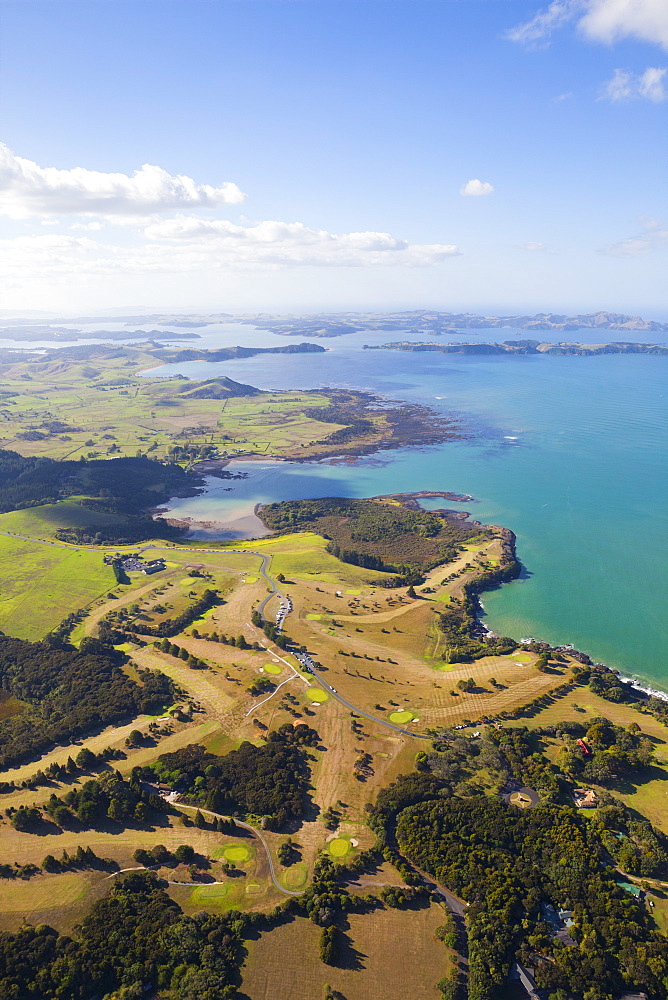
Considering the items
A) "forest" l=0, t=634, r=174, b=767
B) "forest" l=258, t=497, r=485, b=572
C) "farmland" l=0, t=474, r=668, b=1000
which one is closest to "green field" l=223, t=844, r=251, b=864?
"farmland" l=0, t=474, r=668, b=1000

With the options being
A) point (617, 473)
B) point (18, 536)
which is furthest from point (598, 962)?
point (617, 473)

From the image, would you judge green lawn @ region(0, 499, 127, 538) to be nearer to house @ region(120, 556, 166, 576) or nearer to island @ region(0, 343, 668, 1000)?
house @ region(120, 556, 166, 576)

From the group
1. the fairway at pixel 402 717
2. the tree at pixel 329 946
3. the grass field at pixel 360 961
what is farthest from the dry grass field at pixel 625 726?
the tree at pixel 329 946

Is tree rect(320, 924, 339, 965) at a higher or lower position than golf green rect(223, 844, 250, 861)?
higher

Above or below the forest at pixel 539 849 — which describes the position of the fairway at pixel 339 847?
below

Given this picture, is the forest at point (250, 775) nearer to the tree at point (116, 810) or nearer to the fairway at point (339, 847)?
the fairway at point (339, 847)

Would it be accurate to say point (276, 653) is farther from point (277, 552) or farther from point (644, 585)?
point (644, 585)
